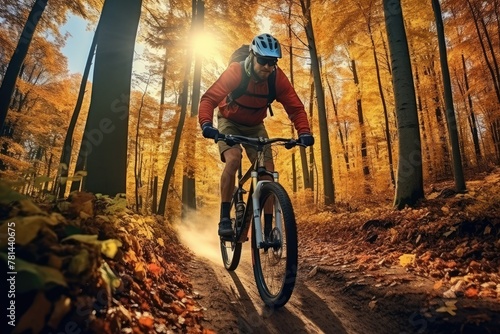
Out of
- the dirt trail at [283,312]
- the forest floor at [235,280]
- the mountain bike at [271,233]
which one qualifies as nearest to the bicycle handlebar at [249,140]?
the mountain bike at [271,233]

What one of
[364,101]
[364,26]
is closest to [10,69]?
[364,26]

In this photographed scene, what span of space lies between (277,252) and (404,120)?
A: 514cm

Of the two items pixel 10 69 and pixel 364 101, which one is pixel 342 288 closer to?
pixel 10 69

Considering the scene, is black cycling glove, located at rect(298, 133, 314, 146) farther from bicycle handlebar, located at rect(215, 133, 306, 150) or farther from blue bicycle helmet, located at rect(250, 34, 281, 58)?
blue bicycle helmet, located at rect(250, 34, 281, 58)

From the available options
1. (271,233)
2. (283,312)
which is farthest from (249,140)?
(283,312)

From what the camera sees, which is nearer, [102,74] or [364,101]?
[102,74]

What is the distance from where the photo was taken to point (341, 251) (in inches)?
226

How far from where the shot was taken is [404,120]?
6.75 meters

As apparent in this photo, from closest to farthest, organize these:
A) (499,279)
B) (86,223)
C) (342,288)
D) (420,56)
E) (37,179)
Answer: (37,179), (86,223), (499,279), (342,288), (420,56)

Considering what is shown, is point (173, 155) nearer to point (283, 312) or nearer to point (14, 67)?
point (14, 67)

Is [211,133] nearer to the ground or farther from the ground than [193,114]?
nearer to the ground

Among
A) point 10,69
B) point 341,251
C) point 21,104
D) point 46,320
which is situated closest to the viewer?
point 46,320

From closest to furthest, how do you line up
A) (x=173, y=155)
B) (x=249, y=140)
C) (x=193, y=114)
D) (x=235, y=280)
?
1. (x=249, y=140)
2. (x=235, y=280)
3. (x=173, y=155)
4. (x=193, y=114)

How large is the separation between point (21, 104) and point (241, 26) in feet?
56.1
